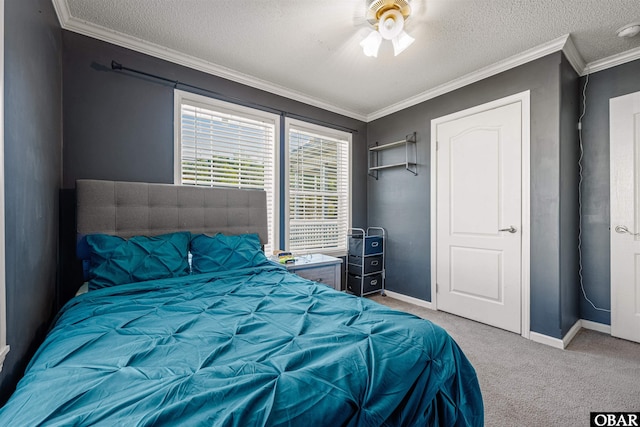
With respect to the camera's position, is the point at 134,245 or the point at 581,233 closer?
the point at 134,245

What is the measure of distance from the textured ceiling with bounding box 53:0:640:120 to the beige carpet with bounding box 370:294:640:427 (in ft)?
8.47

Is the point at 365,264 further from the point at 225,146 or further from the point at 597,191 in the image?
the point at 597,191

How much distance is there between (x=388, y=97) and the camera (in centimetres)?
359

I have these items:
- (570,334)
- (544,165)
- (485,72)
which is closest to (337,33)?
(485,72)

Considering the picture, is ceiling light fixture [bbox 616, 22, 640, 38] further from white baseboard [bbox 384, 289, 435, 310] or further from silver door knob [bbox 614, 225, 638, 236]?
white baseboard [bbox 384, 289, 435, 310]

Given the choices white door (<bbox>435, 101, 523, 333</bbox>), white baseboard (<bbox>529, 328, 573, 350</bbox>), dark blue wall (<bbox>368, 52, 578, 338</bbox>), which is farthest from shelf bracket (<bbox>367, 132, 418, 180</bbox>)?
white baseboard (<bbox>529, 328, 573, 350</bbox>)

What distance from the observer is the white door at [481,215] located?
2.72 metres

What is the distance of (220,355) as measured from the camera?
100 cm

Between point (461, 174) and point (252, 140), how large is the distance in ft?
7.64

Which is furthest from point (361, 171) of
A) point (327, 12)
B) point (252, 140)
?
point (327, 12)

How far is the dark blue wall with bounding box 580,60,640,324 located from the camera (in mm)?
2662

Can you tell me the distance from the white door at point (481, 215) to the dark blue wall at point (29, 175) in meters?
3.43

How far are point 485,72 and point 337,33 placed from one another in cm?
164

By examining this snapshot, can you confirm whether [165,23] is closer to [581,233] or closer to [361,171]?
[361,171]
